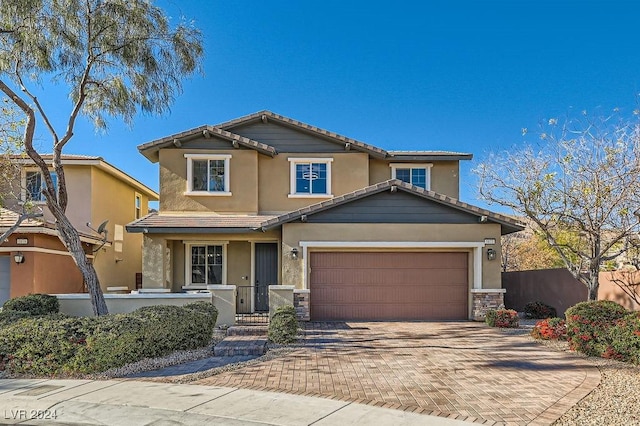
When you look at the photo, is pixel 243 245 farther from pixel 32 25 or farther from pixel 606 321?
pixel 606 321

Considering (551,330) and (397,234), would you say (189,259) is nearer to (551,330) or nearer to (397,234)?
(397,234)

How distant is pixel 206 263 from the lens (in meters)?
18.2

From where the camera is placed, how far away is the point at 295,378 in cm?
853

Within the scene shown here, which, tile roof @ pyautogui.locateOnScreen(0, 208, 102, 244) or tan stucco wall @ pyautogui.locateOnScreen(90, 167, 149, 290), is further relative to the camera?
tan stucco wall @ pyautogui.locateOnScreen(90, 167, 149, 290)

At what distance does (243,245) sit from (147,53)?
789cm

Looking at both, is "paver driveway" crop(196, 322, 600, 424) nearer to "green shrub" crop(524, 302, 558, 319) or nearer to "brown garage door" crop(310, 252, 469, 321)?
"brown garage door" crop(310, 252, 469, 321)

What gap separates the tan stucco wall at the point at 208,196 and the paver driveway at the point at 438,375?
6.82 meters

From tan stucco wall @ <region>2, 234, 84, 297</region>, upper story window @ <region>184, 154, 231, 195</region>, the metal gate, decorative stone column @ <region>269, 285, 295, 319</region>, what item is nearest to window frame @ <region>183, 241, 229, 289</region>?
the metal gate

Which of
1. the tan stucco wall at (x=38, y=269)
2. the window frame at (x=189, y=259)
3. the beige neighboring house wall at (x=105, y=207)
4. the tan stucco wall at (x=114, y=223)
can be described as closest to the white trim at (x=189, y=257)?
the window frame at (x=189, y=259)

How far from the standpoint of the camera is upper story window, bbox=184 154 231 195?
18031 mm

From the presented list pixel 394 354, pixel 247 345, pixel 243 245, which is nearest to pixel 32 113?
pixel 247 345

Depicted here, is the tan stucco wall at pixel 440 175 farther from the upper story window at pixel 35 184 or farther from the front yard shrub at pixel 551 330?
the upper story window at pixel 35 184

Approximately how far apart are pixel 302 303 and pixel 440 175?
8.15 metres

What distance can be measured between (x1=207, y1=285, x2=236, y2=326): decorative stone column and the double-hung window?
3764mm
